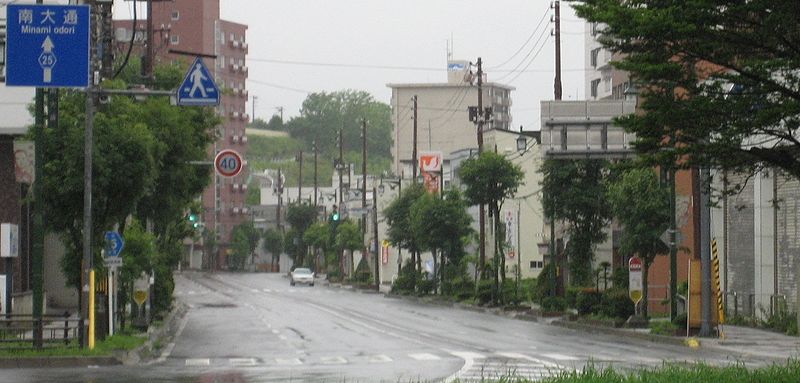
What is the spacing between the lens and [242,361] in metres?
30.6

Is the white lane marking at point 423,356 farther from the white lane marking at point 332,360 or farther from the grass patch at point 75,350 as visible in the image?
the grass patch at point 75,350

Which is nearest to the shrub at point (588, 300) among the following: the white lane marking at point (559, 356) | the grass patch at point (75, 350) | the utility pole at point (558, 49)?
the utility pole at point (558, 49)

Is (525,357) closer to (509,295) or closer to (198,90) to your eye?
(198,90)

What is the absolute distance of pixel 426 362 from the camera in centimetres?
2911

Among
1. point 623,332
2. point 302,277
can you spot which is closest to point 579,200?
point 623,332

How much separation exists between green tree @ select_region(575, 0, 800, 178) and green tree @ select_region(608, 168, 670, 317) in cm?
2991

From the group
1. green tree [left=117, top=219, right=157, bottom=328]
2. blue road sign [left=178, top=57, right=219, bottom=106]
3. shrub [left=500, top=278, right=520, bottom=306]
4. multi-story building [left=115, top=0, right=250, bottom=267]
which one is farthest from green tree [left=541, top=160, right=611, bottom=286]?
multi-story building [left=115, top=0, right=250, bottom=267]

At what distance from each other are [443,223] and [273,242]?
81098mm

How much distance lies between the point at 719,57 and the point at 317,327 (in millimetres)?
32546

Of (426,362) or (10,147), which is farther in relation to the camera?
(10,147)

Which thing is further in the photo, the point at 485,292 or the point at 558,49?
the point at 485,292

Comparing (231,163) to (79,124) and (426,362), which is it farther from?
(426,362)

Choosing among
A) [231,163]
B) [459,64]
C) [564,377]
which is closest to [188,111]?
[231,163]

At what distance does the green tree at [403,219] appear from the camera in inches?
3578
